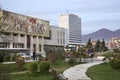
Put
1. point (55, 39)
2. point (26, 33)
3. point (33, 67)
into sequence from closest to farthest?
point (33, 67) → point (26, 33) → point (55, 39)

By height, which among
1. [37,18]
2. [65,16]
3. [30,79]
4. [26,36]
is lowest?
[30,79]

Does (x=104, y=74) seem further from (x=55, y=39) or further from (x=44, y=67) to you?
(x=55, y=39)

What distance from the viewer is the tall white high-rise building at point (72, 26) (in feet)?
595

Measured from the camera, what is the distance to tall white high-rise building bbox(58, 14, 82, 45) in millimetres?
181375

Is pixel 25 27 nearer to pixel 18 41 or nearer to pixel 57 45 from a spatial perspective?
pixel 18 41

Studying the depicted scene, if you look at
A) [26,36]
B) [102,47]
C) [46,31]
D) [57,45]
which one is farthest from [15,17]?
[102,47]

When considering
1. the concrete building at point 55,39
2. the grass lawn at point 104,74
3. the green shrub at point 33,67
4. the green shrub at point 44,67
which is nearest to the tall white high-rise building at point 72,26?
the concrete building at point 55,39

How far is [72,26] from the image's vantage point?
188 meters

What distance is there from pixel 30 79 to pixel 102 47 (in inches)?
4827

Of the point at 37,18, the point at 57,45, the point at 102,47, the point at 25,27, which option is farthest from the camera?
the point at 102,47

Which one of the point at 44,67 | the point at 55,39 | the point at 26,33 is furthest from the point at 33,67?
the point at 55,39

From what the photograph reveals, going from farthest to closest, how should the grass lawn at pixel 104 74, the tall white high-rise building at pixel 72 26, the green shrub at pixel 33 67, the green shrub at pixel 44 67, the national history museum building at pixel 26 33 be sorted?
the tall white high-rise building at pixel 72 26 → the national history museum building at pixel 26 33 → the green shrub at pixel 44 67 → the green shrub at pixel 33 67 → the grass lawn at pixel 104 74

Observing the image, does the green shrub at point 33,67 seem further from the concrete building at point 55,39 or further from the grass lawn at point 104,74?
the concrete building at point 55,39

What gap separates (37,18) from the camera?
101000 millimetres
